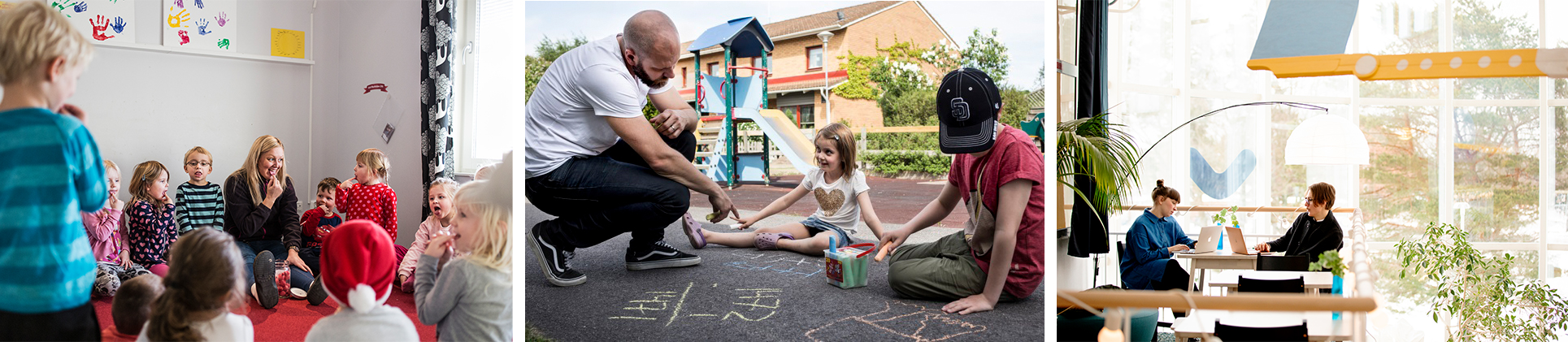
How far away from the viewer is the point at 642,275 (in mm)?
2637

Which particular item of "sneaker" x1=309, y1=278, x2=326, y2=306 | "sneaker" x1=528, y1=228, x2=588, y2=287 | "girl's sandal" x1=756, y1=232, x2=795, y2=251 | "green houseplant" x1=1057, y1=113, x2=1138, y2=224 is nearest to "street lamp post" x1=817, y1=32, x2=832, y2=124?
"girl's sandal" x1=756, y1=232, x2=795, y2=251

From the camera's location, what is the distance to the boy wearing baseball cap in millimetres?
2451

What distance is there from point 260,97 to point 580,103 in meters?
0.95

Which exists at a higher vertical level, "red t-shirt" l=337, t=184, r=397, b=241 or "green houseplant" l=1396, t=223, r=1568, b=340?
"red t-shirt" l=337, t=184, r=397, b=241

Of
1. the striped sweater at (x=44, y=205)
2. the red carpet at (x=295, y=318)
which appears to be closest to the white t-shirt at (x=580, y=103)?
the red carpet at (x=295, y=318)

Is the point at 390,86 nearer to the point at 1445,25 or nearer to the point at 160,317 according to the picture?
the point at 160,317

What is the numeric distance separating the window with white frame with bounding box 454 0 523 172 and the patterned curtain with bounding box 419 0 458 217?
0.10 m

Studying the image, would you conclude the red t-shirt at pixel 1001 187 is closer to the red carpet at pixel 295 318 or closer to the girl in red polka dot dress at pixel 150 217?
the red carpet at pixel 295 318

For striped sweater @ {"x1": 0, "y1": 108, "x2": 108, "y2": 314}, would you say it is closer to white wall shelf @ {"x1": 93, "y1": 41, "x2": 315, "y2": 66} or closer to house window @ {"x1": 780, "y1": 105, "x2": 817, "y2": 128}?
white wall shelf @ {"x1": 93, "y1": 41, "x2": 315, "y2": 66}

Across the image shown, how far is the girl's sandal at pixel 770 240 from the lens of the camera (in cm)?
261

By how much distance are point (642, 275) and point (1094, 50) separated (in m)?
1.93

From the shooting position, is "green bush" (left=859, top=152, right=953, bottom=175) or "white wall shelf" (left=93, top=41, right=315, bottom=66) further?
"green bush" (left=859, top=152, right=953, bottom=175)

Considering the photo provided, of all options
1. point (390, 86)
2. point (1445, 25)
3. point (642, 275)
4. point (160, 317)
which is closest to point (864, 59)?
point (642, 275)

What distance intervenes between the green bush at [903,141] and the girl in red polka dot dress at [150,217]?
203 centimetres
